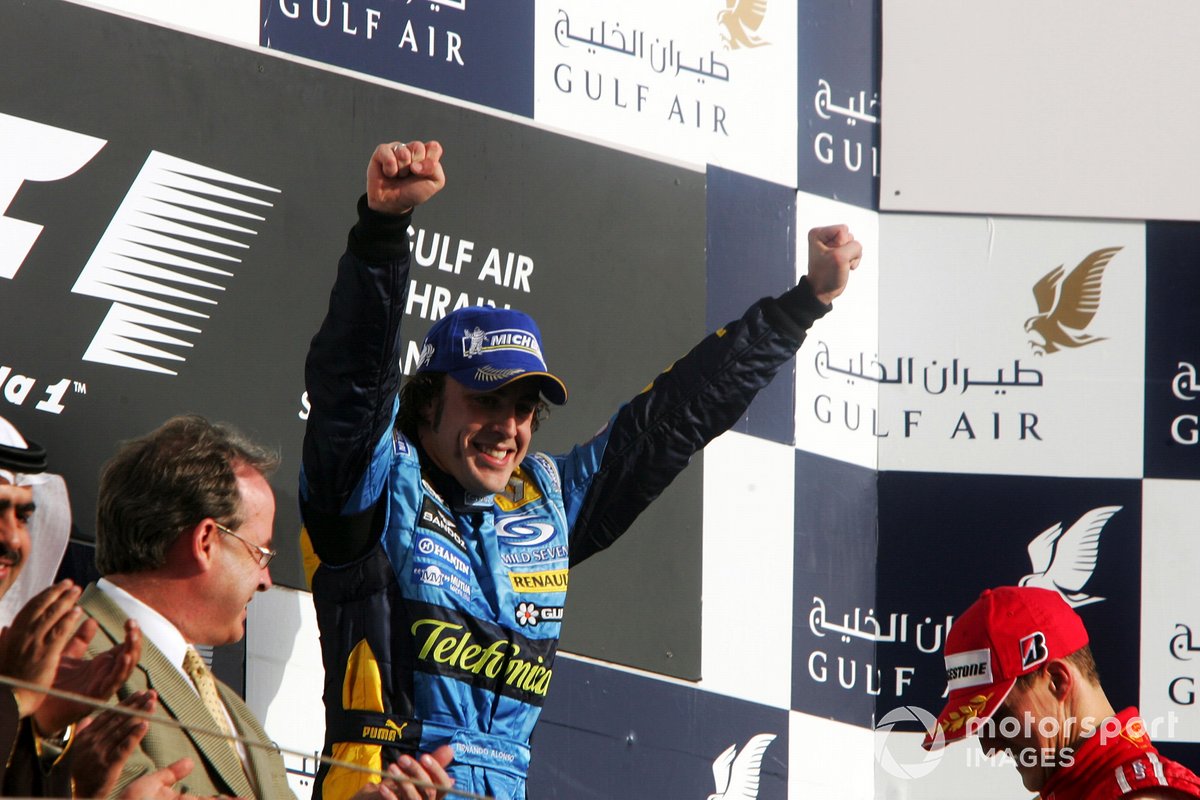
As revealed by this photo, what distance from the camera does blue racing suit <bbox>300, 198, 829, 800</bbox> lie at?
2764mm

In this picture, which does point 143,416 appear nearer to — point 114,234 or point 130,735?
point 114,234

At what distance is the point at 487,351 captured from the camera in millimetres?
3000

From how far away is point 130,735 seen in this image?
206 cm

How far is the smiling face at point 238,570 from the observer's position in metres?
2.46

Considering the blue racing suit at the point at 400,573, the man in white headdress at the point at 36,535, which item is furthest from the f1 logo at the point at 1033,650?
the man in white headdress at the point at 36,535

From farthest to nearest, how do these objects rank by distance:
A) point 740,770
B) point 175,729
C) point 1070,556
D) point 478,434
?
point 1070,556 < point 740,770 < point 478,434 < point 175,729

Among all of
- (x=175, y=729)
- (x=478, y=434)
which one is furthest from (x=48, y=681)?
(x=478, y=434)

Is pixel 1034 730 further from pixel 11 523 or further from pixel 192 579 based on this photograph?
pixel 11 523

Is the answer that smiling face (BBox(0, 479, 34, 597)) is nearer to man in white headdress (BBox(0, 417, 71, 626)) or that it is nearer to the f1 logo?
man in white headdress (BBox(0, 417, 71, 626))

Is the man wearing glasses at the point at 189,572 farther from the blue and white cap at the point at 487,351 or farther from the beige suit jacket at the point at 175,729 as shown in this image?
the blue and white cap at the point at 487,351

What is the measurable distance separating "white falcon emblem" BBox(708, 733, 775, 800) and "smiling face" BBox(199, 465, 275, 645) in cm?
157

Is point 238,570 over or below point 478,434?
below

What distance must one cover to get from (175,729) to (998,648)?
125 cm

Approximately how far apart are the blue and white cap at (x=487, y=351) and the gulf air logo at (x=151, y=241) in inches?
16.1
